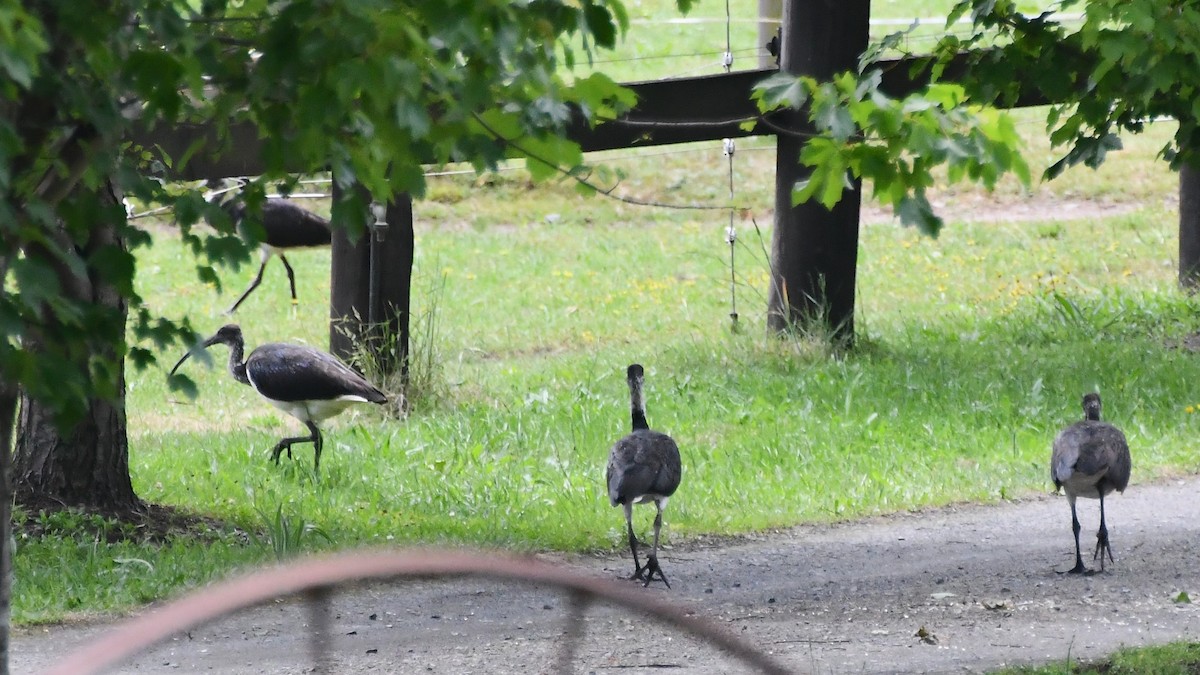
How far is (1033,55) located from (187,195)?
3604mm

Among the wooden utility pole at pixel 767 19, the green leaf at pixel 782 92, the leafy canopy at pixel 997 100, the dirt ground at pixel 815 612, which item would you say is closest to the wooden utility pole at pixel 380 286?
the dirt ground at pixel 815 612

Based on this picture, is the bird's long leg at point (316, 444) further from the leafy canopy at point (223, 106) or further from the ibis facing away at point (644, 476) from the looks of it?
the leafy canopy at point (223, 106)

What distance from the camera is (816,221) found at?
1148cm

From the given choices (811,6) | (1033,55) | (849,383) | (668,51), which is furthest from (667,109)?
(668,51)

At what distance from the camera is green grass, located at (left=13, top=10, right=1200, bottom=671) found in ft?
25.3

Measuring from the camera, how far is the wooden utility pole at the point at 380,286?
34.3 ft

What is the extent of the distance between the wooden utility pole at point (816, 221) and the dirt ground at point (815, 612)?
379cm

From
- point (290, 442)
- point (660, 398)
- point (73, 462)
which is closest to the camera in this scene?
point (73, 462)

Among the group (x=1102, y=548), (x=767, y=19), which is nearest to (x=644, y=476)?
(x=1102, y=548)

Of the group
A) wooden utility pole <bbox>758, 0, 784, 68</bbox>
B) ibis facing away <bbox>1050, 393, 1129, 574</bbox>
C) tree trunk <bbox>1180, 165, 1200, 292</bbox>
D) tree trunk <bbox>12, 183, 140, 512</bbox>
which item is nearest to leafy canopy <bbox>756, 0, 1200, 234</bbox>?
ibis facing away <bbox>1050, 393, 1129, 574</bbox>

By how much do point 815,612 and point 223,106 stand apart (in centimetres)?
395

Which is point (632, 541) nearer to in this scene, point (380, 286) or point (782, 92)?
point (782, 92)

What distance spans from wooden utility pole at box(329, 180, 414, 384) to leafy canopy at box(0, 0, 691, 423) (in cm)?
671

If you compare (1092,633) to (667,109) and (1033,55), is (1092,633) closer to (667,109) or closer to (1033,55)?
(1033,55)
